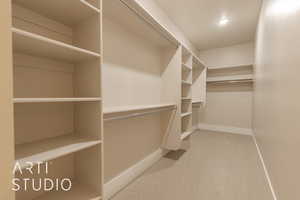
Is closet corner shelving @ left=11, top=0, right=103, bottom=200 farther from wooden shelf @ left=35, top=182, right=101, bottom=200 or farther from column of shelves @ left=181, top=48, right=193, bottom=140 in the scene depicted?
column of shelves @ left=181, top=48, right=193, bottom=140

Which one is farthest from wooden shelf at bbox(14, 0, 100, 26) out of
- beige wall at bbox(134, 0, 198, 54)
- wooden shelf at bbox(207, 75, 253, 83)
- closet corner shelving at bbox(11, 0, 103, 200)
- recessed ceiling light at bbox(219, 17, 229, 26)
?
wooden shelf at bbox(207, 75, 253, 83)

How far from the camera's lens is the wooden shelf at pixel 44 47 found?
2.18 feet

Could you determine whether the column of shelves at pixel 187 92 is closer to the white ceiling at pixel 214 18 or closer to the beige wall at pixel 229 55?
the white ceiling at pixel 214 18

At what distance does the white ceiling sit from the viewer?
7.29 ft

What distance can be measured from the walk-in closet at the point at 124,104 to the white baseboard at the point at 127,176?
1 centimetres

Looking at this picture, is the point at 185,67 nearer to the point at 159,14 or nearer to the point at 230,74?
the point at 159,14

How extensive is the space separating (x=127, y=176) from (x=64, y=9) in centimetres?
174

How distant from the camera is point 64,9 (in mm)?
925

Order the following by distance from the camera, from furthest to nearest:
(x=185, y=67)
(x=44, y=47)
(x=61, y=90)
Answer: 1. (x=185, y=67)
2. (x=61, y=90)
3. (x=44, y=47)

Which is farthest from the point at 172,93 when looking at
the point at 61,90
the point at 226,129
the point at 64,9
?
the point at 226,129

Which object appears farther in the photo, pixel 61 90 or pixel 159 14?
pixel 159 14

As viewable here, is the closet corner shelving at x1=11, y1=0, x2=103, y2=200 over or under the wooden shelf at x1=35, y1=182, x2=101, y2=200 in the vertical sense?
over

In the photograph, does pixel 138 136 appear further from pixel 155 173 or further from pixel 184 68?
pixel 184 68

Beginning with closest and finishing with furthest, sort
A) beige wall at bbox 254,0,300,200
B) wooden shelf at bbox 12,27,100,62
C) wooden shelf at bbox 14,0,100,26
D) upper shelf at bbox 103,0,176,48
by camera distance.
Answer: wooden shelf at bbox 12,27,100,62 → wooden shelf at bbox 14,0,100,26 → beige wall at bbox 254,0,300,200 → upper shelf at bbox 103,0,176,48
